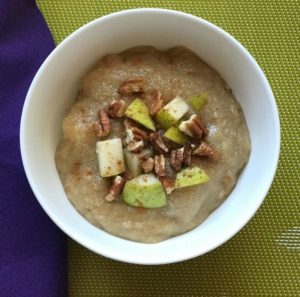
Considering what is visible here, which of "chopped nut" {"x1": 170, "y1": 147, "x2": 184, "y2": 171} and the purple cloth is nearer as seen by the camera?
"chopped nut" {"x1": 170, "y1": 147, "x2": 184, "y2": 171}

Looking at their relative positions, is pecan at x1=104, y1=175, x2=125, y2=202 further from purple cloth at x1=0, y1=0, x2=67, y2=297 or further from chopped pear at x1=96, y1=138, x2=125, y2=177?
purple cloth at x1=0, y1=0, x2=67, y2=297

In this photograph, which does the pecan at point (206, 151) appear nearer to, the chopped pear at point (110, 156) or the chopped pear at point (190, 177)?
the chopped pear at point (190, 177)

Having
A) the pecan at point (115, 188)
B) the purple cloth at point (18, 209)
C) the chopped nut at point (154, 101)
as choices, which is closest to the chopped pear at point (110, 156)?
the pecan at point (115, 188)

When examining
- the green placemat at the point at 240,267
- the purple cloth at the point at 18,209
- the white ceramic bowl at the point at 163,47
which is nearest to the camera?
the white ceramic bowl at the point at 163,47

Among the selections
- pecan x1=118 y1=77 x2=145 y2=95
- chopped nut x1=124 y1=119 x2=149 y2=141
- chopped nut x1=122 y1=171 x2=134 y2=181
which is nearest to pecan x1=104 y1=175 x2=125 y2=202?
chopped nut x1=122 y1=171 x2=134 y2=181

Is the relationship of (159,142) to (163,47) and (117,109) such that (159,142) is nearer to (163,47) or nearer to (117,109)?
(117,109)
